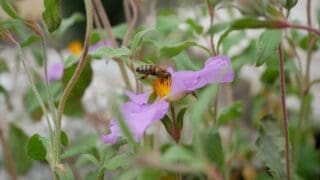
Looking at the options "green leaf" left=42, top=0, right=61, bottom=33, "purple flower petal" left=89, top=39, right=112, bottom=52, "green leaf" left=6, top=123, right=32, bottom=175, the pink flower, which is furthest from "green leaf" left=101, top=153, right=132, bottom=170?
"green leaf" left=6, top=123, right=32, bottom=175

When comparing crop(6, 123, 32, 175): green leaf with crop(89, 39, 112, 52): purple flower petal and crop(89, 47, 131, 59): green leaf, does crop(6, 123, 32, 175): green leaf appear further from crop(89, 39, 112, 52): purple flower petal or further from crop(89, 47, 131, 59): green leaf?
crop(89, 47, 131, 59): green leaf

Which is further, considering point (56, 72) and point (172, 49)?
point (56, 72)

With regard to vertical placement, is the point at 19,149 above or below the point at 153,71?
below

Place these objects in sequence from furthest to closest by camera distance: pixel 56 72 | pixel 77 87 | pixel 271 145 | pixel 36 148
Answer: pixel 56 72, pixel 77 87, pixel 271 145, pixel 36 148

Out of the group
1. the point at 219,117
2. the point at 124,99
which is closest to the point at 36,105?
the point at 124,99

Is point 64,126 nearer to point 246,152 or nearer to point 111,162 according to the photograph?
point 246,152

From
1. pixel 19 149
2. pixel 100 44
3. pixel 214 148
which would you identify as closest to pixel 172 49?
pixel 214 148

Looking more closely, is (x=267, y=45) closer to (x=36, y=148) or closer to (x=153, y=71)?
(x=153, y=71)
